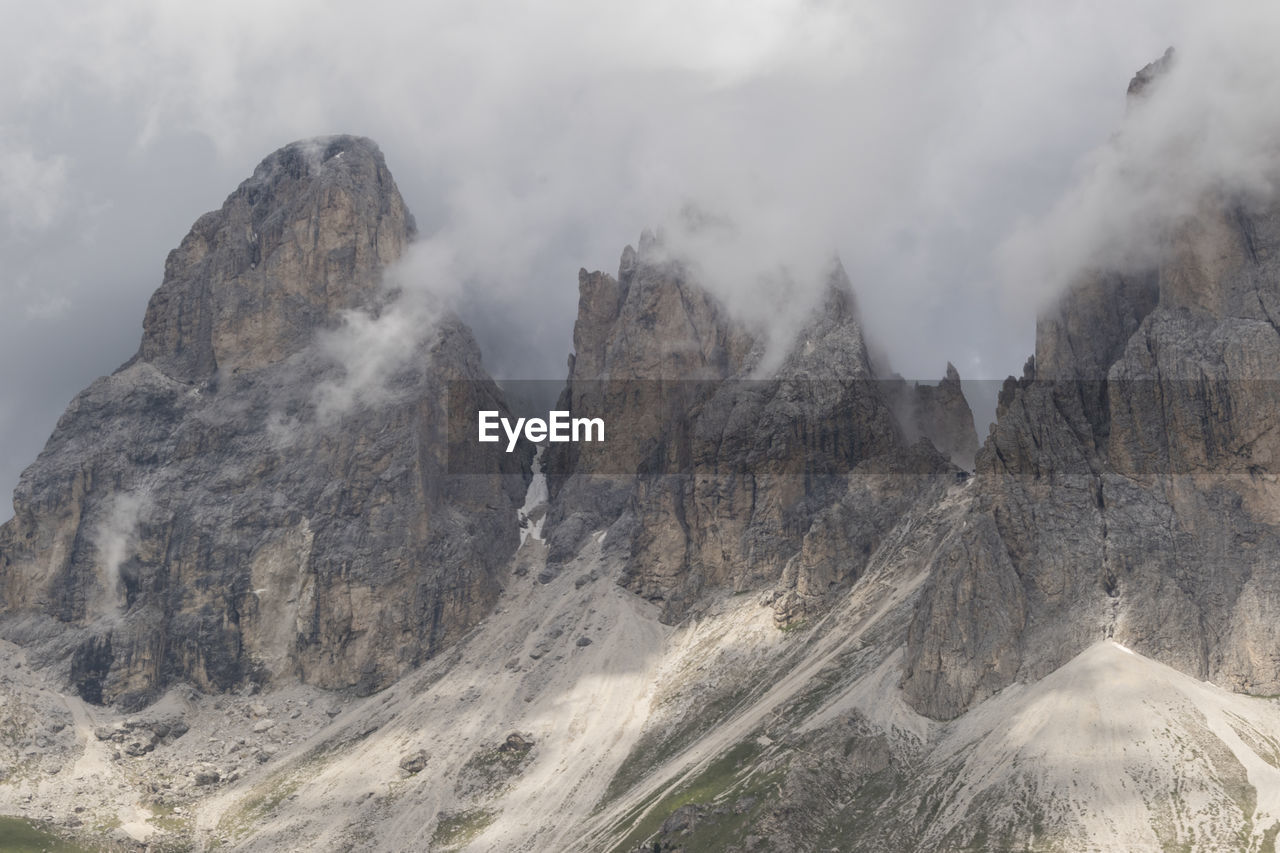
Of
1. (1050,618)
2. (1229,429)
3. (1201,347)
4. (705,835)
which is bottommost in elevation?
(705,835)

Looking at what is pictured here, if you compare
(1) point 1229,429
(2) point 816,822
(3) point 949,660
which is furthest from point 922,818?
(1) point 1229,429

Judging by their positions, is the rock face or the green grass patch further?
the green grass patch

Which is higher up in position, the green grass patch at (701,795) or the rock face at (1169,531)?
the rock face at (1169,531)

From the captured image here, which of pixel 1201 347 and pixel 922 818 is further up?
pixel 1201 347

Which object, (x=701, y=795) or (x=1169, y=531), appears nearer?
(x=1169, y=531)

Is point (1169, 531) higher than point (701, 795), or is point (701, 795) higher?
point (1169, 531)

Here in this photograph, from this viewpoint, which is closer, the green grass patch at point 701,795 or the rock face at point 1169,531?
the rock face at point 1169,531

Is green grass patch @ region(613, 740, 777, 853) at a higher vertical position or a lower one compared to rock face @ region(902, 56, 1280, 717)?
lower

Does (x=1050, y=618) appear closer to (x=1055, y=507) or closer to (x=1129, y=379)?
(x=1055, y=507)
